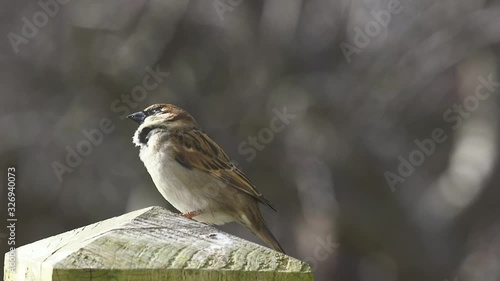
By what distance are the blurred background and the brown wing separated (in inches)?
90.1

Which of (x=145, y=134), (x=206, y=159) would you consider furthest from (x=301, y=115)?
(x=145, y=134)

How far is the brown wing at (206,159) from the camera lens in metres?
4.49

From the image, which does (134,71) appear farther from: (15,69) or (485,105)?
(485,105)

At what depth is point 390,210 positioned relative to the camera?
700cm

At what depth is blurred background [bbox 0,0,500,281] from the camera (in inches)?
276

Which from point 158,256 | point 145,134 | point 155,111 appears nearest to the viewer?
point 158,256

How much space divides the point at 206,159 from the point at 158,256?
2963mm

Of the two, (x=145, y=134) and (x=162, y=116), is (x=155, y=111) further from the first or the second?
(x=145, y=134)

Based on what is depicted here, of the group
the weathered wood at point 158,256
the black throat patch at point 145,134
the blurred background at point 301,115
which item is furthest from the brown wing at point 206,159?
the weathered wood at point 158,256

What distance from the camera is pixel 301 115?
707 cm

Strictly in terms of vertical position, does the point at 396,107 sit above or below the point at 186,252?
below

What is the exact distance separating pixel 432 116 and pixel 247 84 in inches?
62.7

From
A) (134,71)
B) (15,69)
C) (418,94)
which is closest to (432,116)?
(418,94)

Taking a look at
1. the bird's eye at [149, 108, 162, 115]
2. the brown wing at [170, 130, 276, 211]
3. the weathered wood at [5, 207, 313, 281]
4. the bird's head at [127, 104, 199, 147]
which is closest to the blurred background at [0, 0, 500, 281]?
the brown wing at [170, 130, 276, 211]
